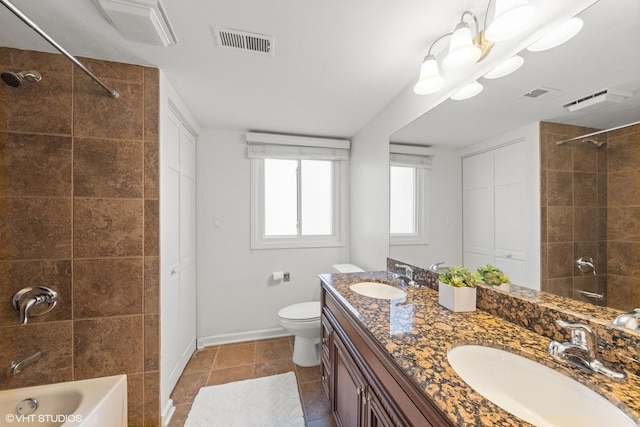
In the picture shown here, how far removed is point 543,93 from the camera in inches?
36.9

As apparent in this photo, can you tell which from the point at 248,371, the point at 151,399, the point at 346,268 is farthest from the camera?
the point at 346,268

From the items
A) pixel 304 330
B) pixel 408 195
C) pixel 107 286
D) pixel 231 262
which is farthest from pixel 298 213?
pixel 107 286

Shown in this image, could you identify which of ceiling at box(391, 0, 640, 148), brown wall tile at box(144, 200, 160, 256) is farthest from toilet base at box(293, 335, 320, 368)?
ceiling at box(391, 0, 640, 148)

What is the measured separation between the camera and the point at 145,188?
58.3 inches

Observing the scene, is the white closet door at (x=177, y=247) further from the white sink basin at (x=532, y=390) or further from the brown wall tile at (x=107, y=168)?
the white sink basin at (x=532, y=390)

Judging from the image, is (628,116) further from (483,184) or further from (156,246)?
(156,246)

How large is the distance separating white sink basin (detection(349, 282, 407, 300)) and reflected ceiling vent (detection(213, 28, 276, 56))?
4.90 feet

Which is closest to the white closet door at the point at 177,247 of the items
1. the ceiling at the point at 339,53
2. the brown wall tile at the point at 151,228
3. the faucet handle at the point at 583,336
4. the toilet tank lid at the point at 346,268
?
the brown wall tile at the point at 151,228

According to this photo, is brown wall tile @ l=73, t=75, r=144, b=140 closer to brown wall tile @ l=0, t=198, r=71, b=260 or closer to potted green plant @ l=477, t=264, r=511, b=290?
brown wall tile @ l=0, t=198, r=71, b=260

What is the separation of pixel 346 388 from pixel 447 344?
678mm

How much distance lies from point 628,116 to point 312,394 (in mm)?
2173

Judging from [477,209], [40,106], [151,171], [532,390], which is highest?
[40,106]

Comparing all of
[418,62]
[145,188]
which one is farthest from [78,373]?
[418,62]

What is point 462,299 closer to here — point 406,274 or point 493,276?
point 493,276
